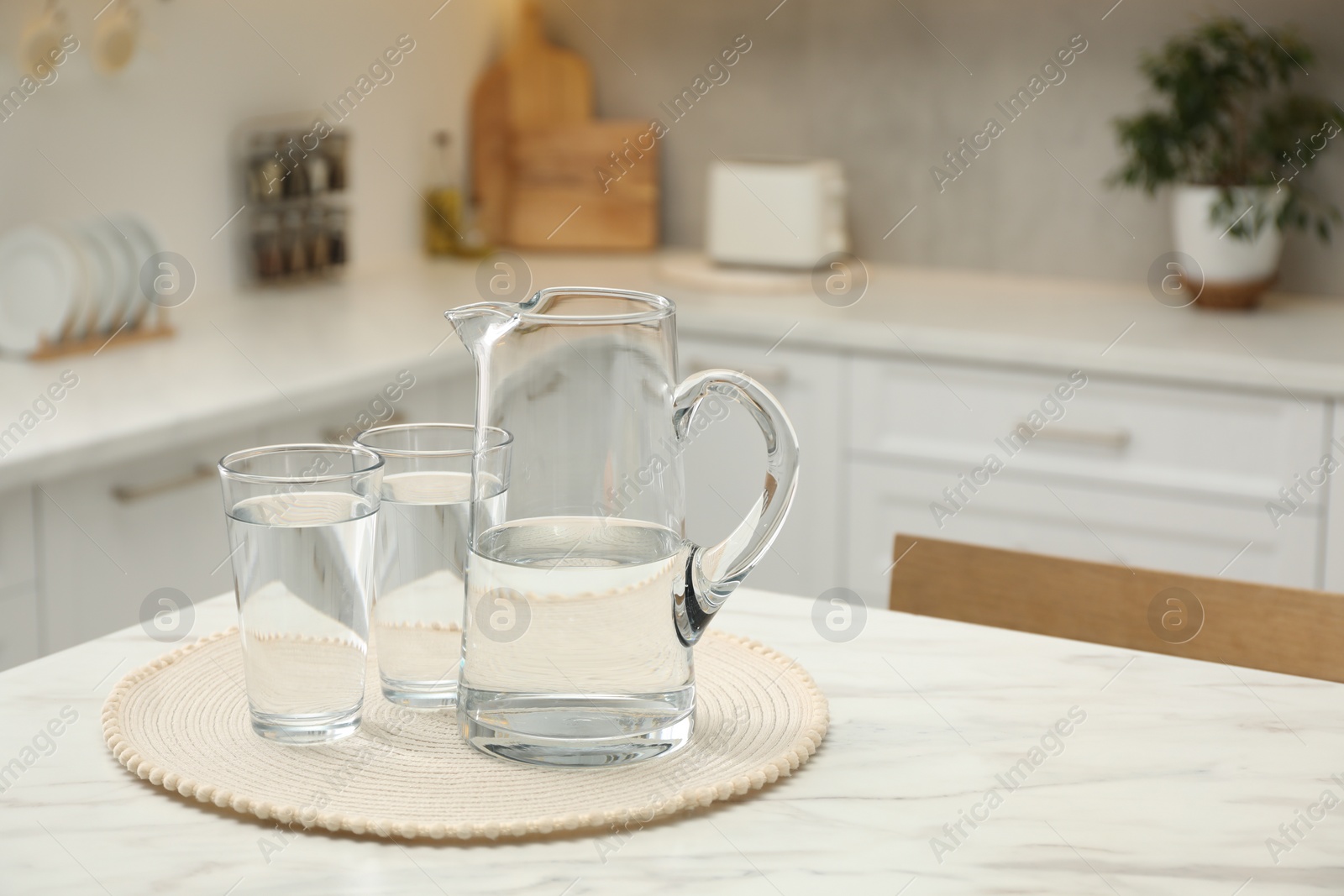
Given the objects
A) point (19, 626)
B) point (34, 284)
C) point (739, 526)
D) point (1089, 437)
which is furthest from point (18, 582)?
point (1089, 437)

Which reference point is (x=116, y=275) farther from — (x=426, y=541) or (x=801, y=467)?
(x=426, y=541)

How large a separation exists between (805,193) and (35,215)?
123 cm

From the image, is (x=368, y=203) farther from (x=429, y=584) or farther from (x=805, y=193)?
(x=429, y=584)

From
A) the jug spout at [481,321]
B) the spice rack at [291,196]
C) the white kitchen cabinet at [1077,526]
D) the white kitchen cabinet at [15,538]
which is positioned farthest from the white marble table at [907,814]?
the spice rack at [291,196]

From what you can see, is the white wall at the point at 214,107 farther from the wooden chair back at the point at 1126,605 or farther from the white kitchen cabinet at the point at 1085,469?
the wooden chair back at the point at 1126,605

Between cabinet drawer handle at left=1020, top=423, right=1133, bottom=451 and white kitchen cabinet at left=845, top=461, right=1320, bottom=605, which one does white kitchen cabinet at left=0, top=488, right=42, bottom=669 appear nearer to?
white kitchen cabinet at left=845, top=461, right=1320, bottom=605

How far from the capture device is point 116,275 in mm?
1962

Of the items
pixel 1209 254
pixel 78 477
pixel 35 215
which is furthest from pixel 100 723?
pixel 1209 254

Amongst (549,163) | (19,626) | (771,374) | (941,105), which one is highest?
(941,105)

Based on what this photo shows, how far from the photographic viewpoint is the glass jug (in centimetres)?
66

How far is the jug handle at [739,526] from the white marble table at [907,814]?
94 millimetres

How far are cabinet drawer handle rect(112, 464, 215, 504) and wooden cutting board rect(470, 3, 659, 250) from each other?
49.8 inches

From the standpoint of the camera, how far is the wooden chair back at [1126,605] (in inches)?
37.6

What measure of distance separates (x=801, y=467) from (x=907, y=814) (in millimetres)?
1505
